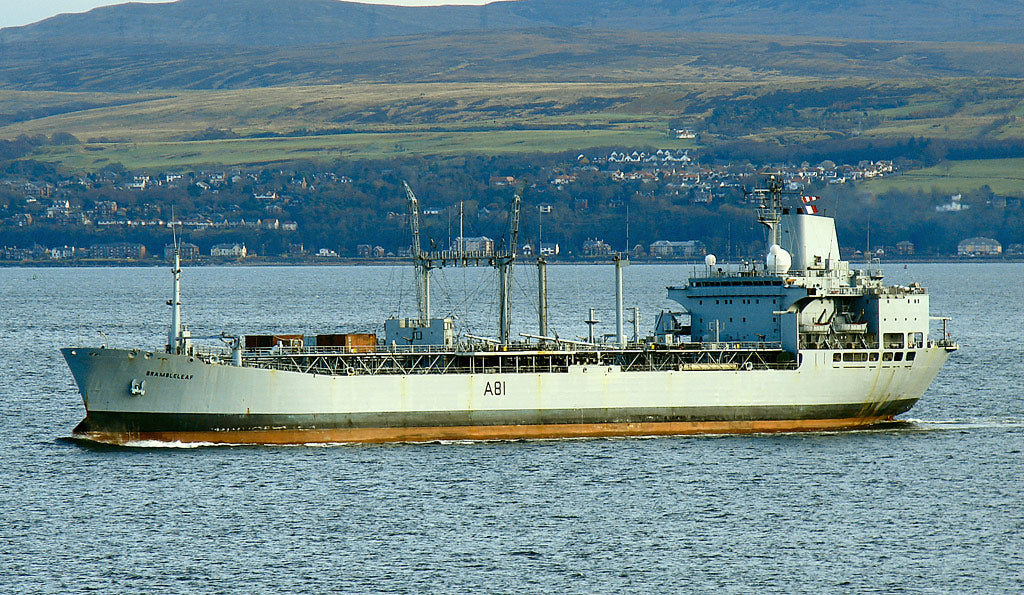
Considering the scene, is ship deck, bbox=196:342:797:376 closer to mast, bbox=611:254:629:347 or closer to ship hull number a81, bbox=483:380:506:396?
ship hull number a81, bbox=483:380:506:396

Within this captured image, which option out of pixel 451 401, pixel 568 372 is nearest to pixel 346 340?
pixel 451 401

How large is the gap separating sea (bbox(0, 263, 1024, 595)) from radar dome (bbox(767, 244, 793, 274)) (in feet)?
23.1

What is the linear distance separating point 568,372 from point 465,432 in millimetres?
4403

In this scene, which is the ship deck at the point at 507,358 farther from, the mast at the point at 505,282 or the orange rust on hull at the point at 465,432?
the orange rust on hull at the point at 465,432

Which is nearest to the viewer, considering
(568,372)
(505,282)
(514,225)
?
(568,372)

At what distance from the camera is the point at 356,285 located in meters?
196

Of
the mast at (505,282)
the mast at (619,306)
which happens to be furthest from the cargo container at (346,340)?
the mast at (619,306)

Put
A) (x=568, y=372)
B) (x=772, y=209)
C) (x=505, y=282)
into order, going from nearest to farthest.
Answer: (x=568, y=372), (x=505, y=282), (x=772, y=209)

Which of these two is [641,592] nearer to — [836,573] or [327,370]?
[836,573]

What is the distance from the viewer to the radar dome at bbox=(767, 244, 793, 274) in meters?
55.5

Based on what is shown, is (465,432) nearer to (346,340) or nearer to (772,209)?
(346,340)

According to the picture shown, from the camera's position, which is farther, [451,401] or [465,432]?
[465,432]

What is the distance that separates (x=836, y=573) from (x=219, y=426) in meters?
23.1

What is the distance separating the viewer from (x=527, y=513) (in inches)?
1603
